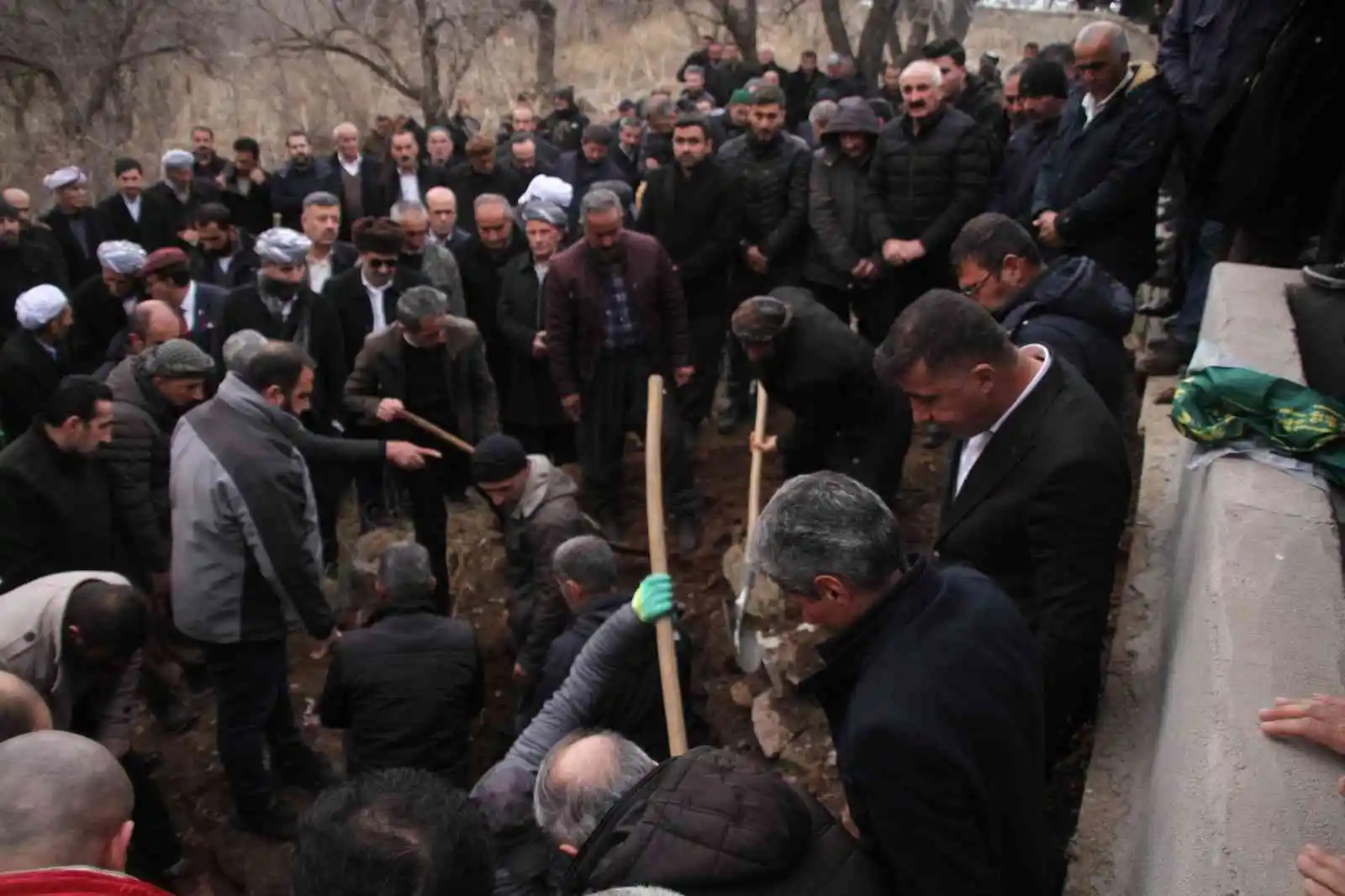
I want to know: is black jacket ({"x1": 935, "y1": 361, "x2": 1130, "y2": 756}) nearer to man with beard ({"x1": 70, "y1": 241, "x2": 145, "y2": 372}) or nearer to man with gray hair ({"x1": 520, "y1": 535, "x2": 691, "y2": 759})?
man with gray hair ({"x1": 520, "y1": 535, "x2": 691, "y2": 759})

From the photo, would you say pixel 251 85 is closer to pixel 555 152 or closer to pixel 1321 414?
pixel 555 152

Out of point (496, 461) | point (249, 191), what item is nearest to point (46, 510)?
point (496, 461)

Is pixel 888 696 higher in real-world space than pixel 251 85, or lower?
lower

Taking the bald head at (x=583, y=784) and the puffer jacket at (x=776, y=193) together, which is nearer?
the bald head at (x=583, y=784)

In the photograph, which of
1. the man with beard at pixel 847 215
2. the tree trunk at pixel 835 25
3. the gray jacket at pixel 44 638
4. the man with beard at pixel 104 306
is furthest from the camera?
the tree trunk at pixel 835 25

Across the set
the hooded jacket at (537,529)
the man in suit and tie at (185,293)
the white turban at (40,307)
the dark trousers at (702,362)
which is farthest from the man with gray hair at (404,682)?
the white turban at (40,307)

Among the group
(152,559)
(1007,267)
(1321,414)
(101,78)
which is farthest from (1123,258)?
(101,78)

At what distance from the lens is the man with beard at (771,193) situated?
650 centimetres

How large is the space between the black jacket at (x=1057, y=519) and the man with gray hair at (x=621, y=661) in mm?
1258

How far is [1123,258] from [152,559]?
4789mm

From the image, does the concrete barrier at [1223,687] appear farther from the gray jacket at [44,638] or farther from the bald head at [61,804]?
the gray jacket at [44,638]

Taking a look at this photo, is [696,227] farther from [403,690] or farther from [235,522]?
[403,690]

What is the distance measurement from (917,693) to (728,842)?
18.4 inches

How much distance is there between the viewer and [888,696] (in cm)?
198
